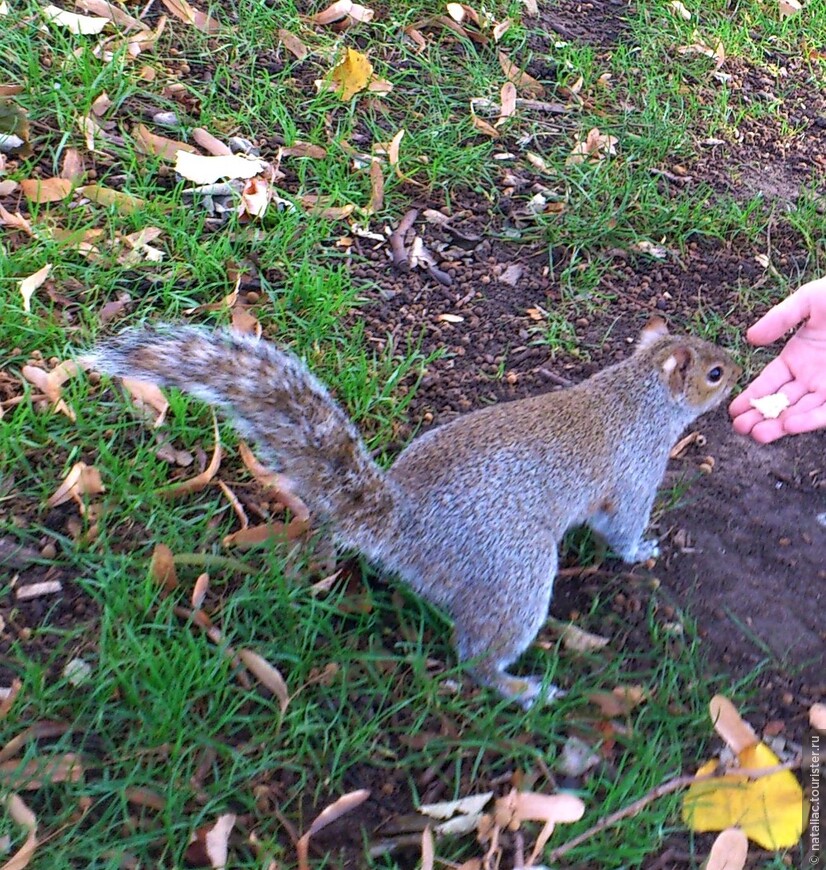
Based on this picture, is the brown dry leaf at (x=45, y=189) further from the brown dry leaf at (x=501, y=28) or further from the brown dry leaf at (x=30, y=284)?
the brown dry leaf at (x=501, y=28)

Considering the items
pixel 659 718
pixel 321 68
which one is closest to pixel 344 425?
pixel 659 718

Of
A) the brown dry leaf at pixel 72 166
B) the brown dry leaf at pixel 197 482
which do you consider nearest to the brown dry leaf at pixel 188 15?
the brown dry leaf at pixel 72 166

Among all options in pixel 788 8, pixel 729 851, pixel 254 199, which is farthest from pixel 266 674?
pixel 788 8

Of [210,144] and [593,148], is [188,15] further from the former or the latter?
[593,148]

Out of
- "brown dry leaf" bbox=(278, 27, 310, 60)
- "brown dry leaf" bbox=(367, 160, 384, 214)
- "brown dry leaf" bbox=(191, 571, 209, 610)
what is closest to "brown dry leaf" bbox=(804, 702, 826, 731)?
"brown dry leaf" bbox=(191, 571, 209, 610)

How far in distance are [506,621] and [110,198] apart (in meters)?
1.53

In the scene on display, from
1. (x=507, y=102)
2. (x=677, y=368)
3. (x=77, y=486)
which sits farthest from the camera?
(x=507, y=102)

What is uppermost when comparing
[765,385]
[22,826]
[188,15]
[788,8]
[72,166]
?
[788,8]

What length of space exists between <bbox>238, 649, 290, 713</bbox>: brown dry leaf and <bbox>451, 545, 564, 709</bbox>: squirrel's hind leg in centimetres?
34

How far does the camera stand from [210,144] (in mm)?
2703

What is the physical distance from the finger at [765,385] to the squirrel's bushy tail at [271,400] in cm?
111

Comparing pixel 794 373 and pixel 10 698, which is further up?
pixel 794 373

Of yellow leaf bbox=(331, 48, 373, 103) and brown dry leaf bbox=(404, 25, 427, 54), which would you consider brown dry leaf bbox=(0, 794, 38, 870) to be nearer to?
yellow leaf bbox=(331, 48, 373, 103)

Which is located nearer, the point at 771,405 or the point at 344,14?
the point at 771,405
